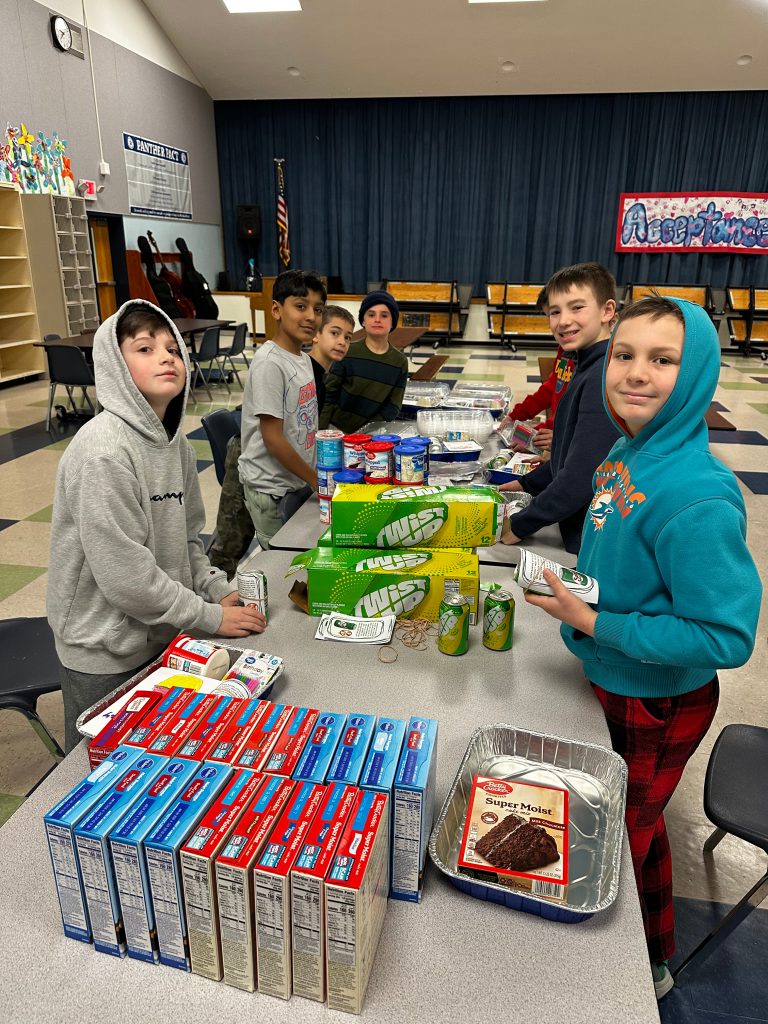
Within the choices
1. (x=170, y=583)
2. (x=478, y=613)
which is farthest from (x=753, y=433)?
(x=170, y=583)

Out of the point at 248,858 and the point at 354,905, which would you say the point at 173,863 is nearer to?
the point at 248,858

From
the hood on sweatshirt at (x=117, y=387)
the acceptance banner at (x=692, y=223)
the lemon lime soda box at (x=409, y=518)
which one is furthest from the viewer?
the acceptance banner at (x=692, y=223)

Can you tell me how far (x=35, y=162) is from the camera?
8867 mm

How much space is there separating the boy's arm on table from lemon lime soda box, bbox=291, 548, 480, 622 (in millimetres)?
1037

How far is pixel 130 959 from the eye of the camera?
90 centimetres

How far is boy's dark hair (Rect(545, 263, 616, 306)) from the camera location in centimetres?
223

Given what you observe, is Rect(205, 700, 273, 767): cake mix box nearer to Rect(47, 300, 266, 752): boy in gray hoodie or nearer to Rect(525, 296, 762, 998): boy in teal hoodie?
Rect(47, 300, 266, 752): boy in gray hoodie

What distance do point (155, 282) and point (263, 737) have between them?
456 inches

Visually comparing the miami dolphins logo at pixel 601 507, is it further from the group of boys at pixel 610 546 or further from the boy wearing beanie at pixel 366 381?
the boy wearing beanie at pixel 366 381

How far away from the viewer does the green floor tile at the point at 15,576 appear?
3.53m

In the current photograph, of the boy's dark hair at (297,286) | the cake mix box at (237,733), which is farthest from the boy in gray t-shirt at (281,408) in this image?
the cake mix box at (237,733)

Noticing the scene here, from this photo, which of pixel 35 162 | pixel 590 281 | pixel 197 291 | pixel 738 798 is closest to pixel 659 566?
pixel 738 798

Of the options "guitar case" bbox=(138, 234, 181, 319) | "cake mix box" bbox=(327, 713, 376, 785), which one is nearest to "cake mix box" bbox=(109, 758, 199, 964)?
"cake mix box" bbox=(327, 713, 376, 785)

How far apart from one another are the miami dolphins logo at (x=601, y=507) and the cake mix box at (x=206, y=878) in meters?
0.84
